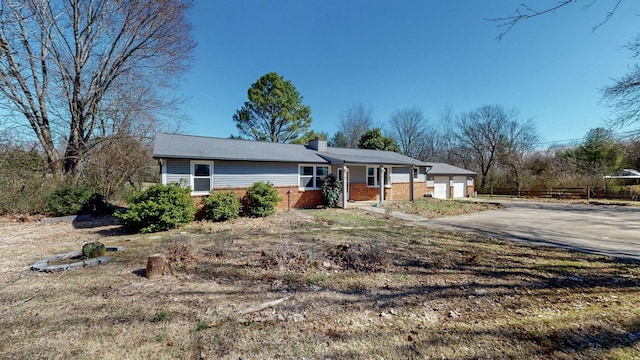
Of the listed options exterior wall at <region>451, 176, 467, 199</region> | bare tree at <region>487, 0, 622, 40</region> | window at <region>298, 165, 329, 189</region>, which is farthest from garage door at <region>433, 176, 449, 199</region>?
bare tree at <region>487, 0, 622, 40</region>

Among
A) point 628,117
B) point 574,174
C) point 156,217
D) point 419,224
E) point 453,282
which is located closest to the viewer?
point 453,282

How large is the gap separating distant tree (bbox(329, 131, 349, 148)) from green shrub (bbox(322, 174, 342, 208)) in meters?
23.3

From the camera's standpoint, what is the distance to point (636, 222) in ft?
34.5

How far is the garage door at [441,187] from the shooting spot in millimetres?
22386

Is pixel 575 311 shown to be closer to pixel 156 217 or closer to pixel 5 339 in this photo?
pixel 5 339

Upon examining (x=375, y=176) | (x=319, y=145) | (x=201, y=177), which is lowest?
(x=201, y=177)

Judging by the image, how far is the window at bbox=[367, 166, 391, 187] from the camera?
16.8m

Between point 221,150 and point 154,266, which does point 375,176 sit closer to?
point 221,150

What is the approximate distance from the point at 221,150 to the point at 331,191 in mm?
6151

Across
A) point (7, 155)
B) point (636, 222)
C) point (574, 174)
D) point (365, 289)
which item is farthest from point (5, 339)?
point (574, 174)

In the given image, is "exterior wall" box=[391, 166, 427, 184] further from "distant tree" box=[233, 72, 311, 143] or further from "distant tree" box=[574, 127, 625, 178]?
→ "distant tree" box=[574, 127, 625, 178]

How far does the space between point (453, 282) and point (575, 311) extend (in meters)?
1.53

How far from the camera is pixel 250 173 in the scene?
1180cm

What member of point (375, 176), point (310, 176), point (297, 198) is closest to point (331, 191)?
point (310, 176)
